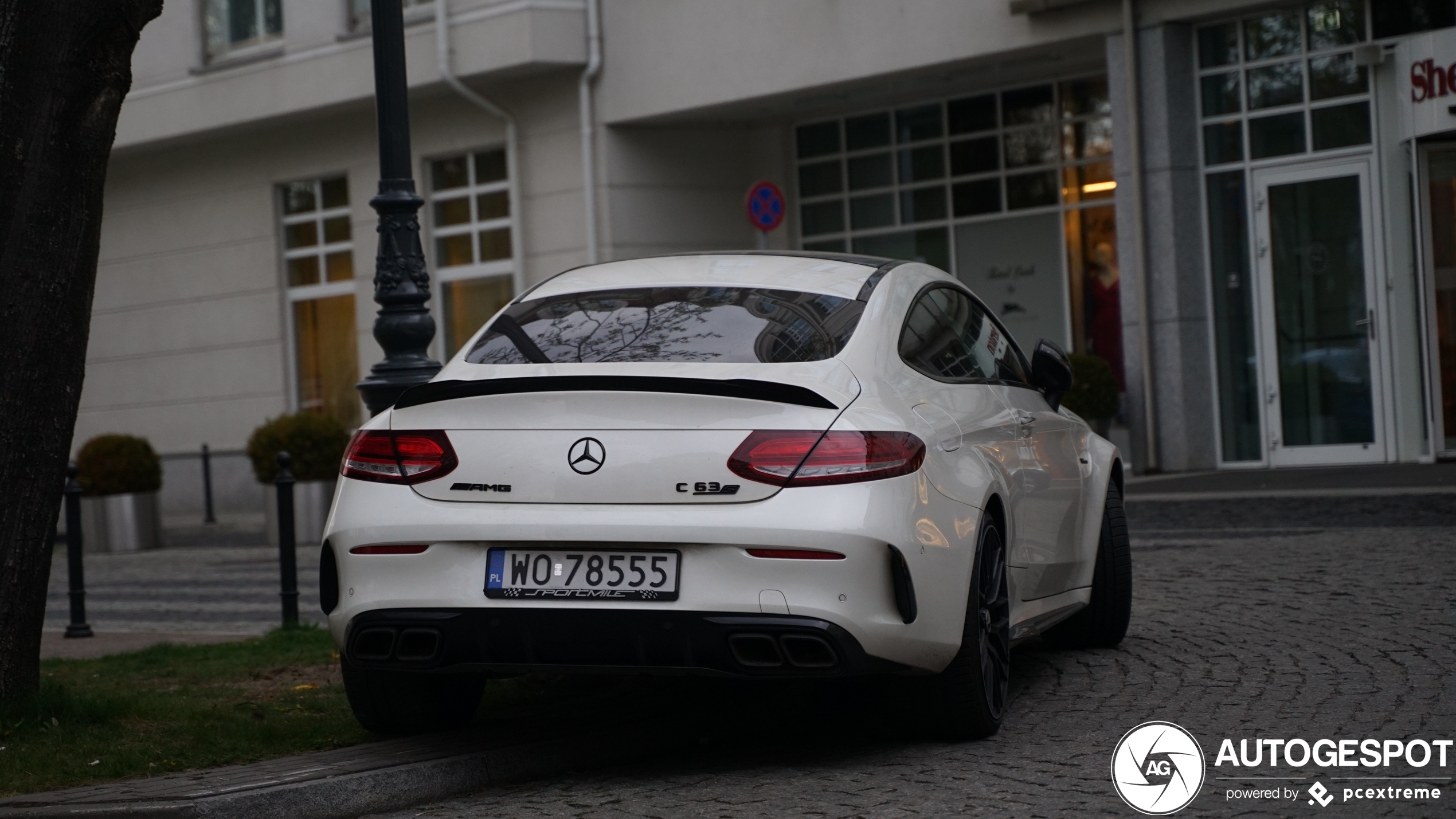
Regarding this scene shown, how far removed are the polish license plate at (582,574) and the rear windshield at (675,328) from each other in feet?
2.16

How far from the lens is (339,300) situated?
2386 cm

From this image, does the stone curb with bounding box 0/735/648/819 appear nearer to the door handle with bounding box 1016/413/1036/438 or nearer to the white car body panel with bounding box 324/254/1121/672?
the white car body panel with bounding box 324/254/1121/672

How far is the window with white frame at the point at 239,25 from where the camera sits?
77.4ft

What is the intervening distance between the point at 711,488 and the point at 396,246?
3.52m

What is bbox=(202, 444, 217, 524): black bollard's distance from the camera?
22.8 meters

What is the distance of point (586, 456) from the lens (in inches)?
198

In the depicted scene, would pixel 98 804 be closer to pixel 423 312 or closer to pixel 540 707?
pixel 540 707

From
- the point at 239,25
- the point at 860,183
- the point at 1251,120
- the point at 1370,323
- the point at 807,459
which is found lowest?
the point at 807,459

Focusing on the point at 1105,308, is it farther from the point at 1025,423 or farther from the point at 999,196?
the point at 1025,423

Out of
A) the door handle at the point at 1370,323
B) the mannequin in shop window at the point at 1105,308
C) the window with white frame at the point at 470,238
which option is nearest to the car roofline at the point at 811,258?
the door handle at the point at 1370,323

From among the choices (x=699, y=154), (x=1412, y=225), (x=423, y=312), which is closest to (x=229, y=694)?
(x=423, y=312)

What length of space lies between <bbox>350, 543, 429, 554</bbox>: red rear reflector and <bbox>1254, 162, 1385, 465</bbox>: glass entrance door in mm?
12667

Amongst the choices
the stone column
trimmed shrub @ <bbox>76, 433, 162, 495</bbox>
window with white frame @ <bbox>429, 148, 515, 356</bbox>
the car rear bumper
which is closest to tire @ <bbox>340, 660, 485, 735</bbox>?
the car rear bumper

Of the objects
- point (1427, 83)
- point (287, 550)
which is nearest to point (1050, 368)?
point (287, 550)
